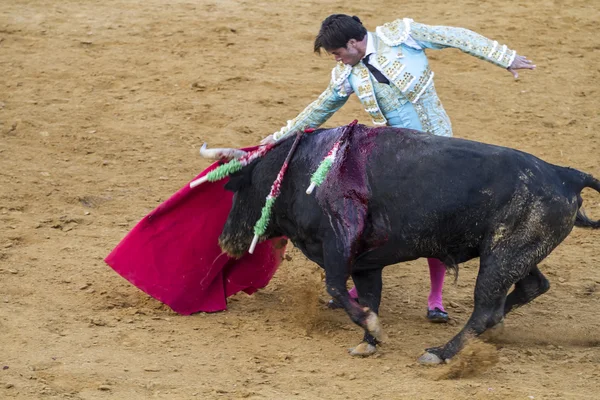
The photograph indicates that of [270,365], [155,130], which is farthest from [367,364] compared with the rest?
[155,130]

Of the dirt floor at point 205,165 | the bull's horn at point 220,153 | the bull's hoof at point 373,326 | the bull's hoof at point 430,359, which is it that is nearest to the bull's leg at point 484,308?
the bull's hoof at point 430,359

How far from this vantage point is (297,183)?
5.76m

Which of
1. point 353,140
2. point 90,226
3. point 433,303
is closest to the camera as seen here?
point 353,140

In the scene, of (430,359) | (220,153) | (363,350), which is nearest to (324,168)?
(220,153)

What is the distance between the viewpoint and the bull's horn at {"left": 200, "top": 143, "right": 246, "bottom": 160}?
5.94m

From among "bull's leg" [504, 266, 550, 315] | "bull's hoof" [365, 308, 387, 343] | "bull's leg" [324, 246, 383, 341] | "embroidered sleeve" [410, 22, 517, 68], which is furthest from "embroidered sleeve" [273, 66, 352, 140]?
"bull's leg" [504, 266, 550, 315]

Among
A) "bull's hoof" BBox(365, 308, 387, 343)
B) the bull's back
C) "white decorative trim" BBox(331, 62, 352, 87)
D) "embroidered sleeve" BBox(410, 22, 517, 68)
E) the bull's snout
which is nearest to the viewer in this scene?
the bull's back

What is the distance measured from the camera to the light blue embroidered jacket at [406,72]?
5.87 metres

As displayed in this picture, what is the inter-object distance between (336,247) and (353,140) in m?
0.58

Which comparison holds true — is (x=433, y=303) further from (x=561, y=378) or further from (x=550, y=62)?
(x=550, y=62)

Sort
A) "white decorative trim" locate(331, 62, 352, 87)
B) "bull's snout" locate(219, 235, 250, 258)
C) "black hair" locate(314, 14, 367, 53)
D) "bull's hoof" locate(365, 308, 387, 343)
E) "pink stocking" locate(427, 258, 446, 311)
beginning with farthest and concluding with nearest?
"pink stocking" locate(427, 258, 446, 311) → "bull's snout" locate(219, 235, 250, 258) → "white decorative trim" locate(331, 62, 352, 87) → "black hair" locate(314, 14, 367, 53) → "bull's hoof" locate(365, 308, 387, 343)

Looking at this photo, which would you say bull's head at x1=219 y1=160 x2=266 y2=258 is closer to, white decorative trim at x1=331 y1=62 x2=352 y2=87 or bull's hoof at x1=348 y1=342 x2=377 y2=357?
white decorative trim at x1=331 y1=62 x2=352 y2=87

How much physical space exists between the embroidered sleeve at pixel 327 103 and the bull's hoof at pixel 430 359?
1469mm

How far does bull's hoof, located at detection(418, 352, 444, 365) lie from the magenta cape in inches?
53.1
